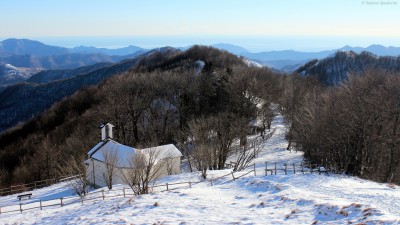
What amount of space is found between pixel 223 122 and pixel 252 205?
878 inches

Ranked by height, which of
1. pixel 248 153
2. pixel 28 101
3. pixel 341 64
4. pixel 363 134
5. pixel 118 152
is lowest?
pixel 28 101

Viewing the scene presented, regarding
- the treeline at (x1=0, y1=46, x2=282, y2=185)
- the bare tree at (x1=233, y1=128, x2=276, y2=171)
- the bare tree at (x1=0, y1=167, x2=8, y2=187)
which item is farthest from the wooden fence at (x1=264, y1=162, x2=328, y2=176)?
the bare tree at (x1=0, y1=167, x2=8, y2=187)

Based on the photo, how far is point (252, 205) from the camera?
19953 mm

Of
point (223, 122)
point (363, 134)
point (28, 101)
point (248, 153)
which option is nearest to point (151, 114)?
point (223, 122)

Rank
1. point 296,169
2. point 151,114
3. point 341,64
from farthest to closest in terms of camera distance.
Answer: point 341,64
point 151,114
point 296,169

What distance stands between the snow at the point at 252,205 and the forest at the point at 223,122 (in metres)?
5.99

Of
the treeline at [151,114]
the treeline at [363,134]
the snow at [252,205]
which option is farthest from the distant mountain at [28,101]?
the snow at [252,205]

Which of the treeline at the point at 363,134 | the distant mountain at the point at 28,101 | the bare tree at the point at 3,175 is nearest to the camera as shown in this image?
the treeline at the point at 363,134

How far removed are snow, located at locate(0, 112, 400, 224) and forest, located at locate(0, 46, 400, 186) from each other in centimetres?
599

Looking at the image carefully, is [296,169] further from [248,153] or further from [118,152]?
[118,152]

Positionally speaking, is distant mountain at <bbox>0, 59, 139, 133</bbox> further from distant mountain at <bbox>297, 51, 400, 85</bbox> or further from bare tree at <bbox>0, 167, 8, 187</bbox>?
bare tree at <bbox>0, 167, 8, 187</bbox>

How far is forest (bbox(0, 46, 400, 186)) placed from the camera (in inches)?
1237

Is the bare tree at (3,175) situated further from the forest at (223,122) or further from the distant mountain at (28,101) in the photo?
the distant mountain at (28,101)

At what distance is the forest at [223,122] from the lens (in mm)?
31422
